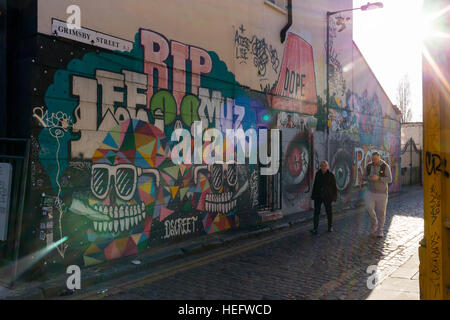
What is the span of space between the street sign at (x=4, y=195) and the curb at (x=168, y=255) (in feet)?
3.50

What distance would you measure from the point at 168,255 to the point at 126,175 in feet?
5.60

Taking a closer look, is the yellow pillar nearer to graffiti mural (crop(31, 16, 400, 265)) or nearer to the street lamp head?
graffiti mural (crop(31, 16, 400, 265))

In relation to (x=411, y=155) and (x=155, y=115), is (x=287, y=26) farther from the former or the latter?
(x=411, y=155)

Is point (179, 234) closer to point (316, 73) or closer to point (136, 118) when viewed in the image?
point (136, 118)

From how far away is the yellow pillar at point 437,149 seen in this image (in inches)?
139

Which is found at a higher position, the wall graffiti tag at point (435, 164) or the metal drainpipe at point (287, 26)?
the metal drainpipe at point (287, 26)

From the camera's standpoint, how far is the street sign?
5.98m

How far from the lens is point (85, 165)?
6797mm

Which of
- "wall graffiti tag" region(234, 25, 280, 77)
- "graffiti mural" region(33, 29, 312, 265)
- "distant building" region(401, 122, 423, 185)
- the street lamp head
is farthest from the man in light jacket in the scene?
"distant building" region(401, 122, 423, 185)

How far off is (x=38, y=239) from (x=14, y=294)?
34.4 inches

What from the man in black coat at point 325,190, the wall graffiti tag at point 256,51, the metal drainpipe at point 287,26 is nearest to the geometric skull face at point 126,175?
the wall graffiti tag at point 256,51

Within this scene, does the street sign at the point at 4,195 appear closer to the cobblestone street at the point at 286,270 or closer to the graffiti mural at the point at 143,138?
the graffiti mural at the point at 143,138

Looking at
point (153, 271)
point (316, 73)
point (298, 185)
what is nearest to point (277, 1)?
point (316, 73)

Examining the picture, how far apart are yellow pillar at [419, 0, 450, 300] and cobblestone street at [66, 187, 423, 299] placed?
79.3 inches
